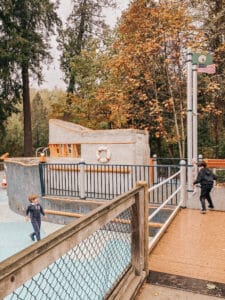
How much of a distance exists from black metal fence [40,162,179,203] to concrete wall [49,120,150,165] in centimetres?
37

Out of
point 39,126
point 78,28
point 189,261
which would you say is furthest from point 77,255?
point 39,126

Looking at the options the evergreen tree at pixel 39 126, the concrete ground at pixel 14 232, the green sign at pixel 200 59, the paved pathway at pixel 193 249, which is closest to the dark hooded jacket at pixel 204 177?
the paved pathway at pixel 193 249

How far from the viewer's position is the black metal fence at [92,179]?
31.3ft

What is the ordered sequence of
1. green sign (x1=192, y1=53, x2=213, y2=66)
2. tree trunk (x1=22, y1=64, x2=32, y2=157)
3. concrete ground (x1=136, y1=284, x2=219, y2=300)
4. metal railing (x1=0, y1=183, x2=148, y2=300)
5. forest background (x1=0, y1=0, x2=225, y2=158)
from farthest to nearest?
tree trunk (x1=22, y1=64, x2=32, y2=157) < forest background (x1=0, y1=0, x2=225, y2=158) < green sign (x1=192, y1=53, x2=213, y2=66) < concrete ground (x1=136, y1=284, x2=219, y2=300) < metal railing (x1=0, y1=183, x2=148, y2=300)

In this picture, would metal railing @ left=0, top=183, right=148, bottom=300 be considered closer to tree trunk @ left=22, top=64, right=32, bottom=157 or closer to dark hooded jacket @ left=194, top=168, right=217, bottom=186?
dark hooded jacket @ left=194, top=168, right=217, bottom=186

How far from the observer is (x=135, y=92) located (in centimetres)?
1527

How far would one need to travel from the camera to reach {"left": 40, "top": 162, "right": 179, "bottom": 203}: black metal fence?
955cm

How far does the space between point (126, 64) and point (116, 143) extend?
4942mm

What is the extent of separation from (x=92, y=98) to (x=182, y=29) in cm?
747

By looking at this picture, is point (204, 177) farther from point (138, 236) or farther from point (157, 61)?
point (157, 61)

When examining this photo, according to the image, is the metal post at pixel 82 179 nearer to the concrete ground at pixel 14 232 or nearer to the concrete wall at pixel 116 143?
the concrete wall at pixel 116 143

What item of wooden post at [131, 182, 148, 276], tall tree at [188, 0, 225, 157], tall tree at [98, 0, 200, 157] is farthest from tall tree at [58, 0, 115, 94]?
wooden post at [131, 182, 148, 276]

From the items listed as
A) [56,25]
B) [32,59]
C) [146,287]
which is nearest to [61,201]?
[146,287]

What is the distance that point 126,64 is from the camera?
43.4 ft
